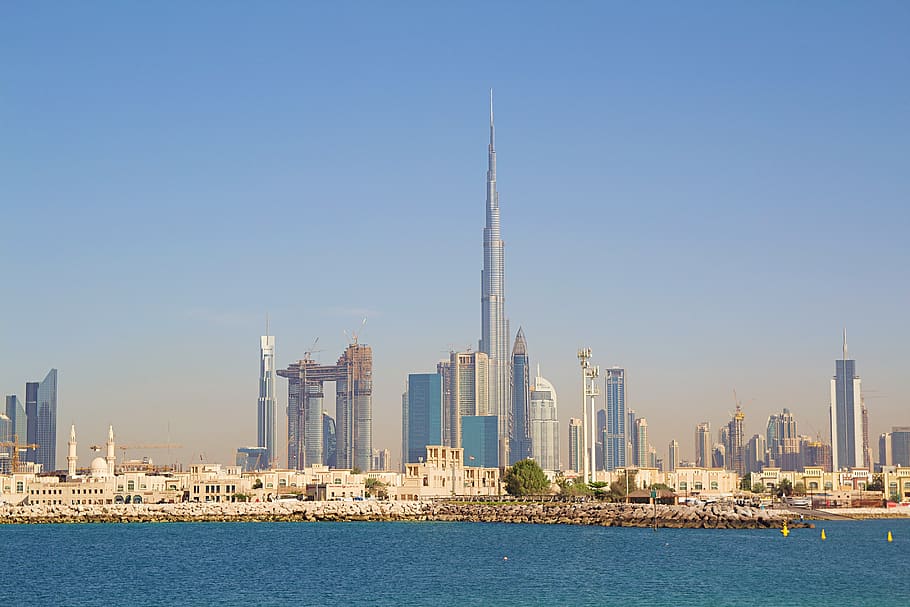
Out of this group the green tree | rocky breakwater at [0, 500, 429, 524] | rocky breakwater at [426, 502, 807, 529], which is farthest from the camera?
the green tree

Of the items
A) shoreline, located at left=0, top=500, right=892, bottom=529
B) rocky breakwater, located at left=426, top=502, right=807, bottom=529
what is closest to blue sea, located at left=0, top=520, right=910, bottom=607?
rocky breakwater, located at left=426, top=502, right=807, bottom=529

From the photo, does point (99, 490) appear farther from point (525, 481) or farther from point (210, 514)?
point (525, 481)

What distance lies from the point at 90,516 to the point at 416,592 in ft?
292

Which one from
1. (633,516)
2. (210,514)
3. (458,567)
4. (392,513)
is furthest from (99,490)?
(458,567)

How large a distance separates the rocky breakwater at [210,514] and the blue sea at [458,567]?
22714mm


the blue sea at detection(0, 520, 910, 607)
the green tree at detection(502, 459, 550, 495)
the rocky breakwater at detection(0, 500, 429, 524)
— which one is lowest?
the rocky breakwater at detection(0, 500, 429, 524)

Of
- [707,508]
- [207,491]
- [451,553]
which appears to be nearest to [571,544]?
[451,553]

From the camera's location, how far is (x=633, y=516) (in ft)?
440

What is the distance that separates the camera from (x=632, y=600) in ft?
219

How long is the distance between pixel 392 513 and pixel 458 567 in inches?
2729

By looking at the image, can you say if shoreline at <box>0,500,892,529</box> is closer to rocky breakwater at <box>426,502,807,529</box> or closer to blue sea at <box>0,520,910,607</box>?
rocky breakwater at <box>426,502,807,529</box>

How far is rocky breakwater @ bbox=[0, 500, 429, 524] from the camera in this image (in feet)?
497

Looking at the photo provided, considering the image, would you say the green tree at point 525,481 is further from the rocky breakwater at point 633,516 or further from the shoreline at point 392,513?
the rocky breakwater at point 633,516

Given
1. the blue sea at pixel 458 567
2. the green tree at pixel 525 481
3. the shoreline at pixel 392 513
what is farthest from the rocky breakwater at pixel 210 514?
the green tree at pixel 525 481
